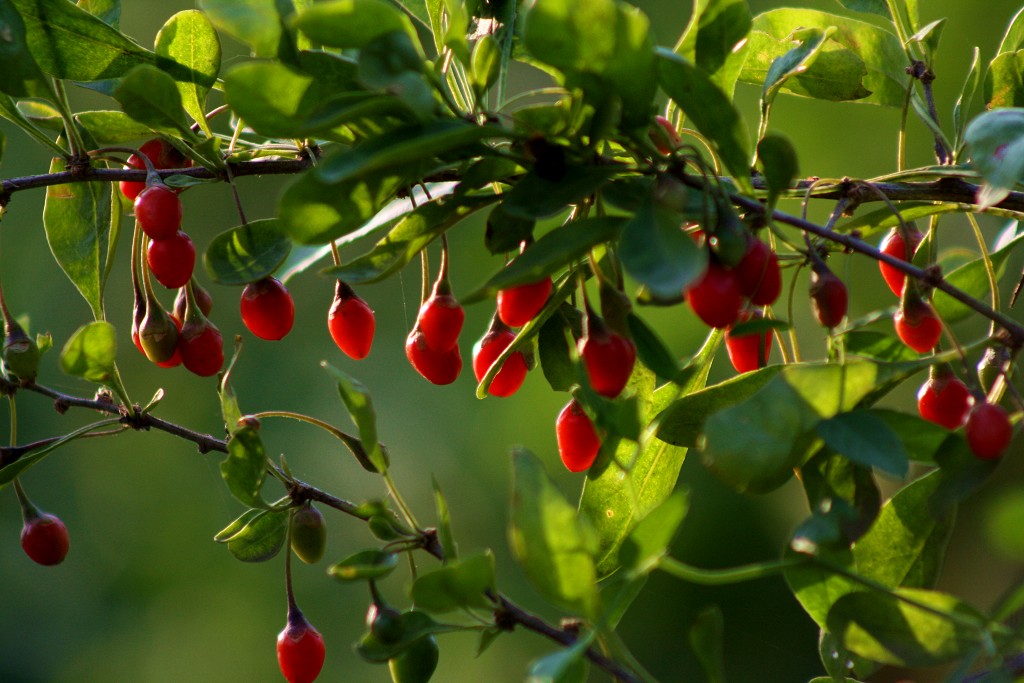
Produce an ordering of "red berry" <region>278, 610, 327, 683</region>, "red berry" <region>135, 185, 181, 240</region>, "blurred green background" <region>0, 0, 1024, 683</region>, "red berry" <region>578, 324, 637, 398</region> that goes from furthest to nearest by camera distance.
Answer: "blurred green background" <region>0, 0, 1024, 683</region> → "red berry" <region>278, 610, 327, 683</region> → "red berry" <region>135, 185, 181, 240</region> → "red berry" <region>578, 324, 637, 398</region>

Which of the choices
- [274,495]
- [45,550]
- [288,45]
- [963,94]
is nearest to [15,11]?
[288,45]

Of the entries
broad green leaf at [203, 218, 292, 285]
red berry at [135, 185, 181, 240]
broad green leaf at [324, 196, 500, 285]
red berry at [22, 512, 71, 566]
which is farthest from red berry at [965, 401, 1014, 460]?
red berry at [22, 512, 71, 566]

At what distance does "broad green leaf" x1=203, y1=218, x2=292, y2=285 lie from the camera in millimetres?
652

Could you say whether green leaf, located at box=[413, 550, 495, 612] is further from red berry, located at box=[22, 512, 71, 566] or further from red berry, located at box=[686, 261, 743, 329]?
red berry, located at box=[22, 512, 71, 566]

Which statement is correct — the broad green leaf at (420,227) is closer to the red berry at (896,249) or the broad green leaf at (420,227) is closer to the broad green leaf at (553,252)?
the broad green leaf at (553,252)

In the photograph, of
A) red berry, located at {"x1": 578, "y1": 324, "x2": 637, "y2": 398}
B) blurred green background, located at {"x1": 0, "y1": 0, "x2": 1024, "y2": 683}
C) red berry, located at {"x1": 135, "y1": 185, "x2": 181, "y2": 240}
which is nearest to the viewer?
red berry, located at {"x1": 578, "y1": 324, "x2": 637, "y2": 398}

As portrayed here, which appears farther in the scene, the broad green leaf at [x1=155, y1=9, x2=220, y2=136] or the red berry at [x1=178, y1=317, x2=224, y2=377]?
the red berry at [x1=178, y1=317, x2=224, y2=377]

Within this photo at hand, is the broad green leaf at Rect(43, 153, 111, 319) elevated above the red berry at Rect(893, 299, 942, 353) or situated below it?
below

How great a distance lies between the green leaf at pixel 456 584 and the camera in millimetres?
523

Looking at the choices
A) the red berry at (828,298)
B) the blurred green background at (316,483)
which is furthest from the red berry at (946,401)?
the blurred green background at (316,483)

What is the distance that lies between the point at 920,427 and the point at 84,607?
3.84 metres

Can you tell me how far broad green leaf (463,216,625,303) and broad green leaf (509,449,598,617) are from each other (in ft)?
0.26

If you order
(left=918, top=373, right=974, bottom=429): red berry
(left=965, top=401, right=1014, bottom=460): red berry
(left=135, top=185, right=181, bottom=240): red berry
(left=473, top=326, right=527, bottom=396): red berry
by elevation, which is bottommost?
(left=473, top=326, right=527, bottom=396): red berry

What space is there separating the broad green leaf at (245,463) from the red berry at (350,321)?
23 cm
